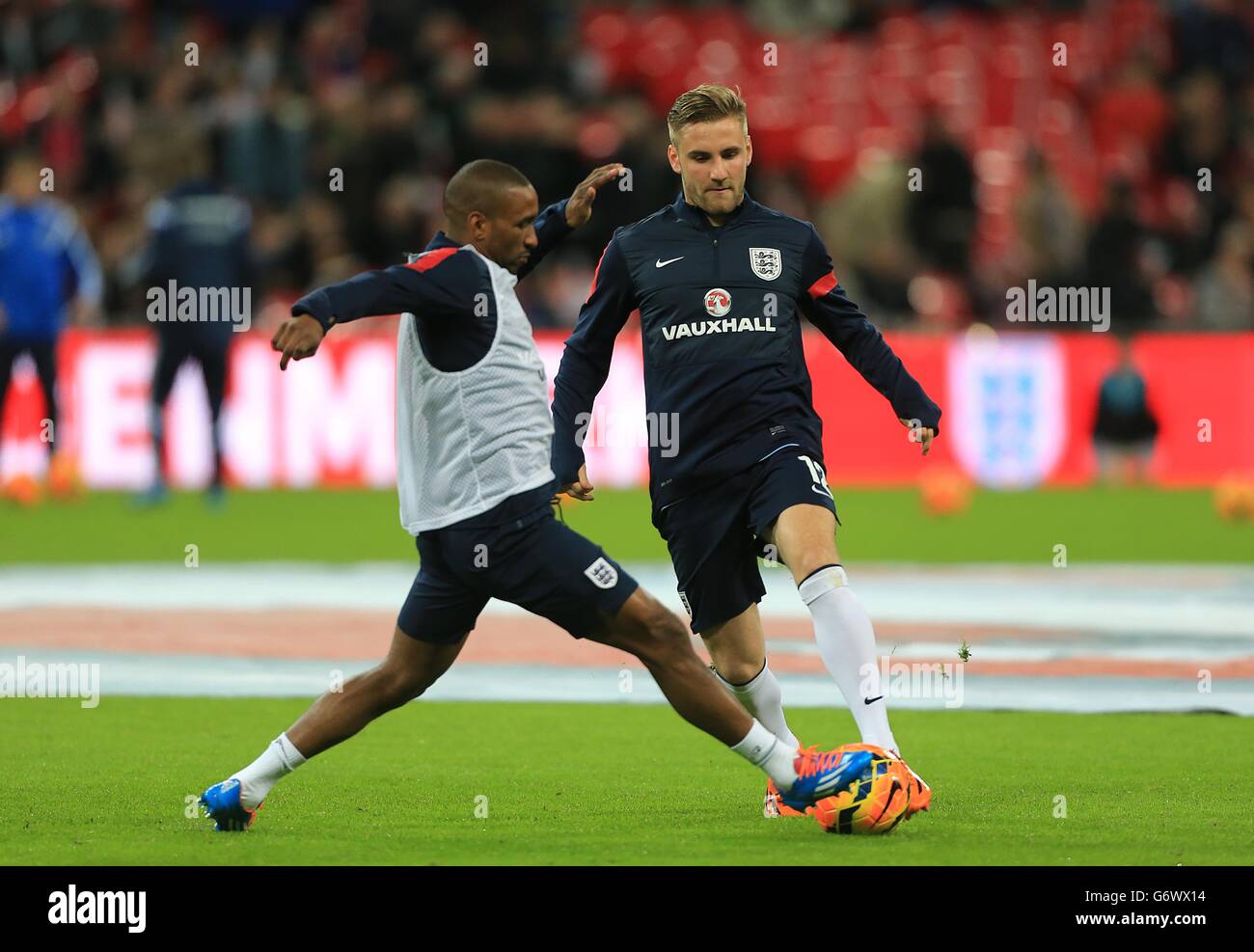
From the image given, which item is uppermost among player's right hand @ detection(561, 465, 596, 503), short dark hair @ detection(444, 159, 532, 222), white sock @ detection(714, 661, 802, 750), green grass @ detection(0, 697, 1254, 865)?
short dark hair @ detection(444, 159, 532, 222)

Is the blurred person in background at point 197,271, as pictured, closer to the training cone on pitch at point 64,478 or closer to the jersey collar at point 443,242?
the training cone on pitch at point 64,478

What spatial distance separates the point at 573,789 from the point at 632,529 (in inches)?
387

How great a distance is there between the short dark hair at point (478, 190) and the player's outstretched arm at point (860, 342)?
1184 millimetres

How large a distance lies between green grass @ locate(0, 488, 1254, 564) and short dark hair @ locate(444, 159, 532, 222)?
8.67 meters

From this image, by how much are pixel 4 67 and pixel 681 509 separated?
1961 cm

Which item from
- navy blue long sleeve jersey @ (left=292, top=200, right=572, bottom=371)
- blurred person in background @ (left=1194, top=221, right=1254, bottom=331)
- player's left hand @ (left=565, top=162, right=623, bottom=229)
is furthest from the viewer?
blurred person in background @ (left=1194, top=221, right=1254, bottom=331)

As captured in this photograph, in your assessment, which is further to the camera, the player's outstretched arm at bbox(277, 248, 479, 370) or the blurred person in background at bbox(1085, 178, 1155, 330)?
the blurred person in background at bbox(1085, 178, 1155, 330)

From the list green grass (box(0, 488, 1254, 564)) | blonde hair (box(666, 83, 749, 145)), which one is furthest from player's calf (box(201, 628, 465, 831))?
green grass (box(0, 488, 1254, 564))

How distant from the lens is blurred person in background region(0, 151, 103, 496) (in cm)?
1891

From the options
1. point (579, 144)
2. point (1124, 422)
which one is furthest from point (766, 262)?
point (579, 144)

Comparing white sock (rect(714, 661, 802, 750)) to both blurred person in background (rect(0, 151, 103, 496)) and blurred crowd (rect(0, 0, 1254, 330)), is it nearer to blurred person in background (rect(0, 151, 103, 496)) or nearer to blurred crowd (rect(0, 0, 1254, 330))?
blurred person in background (rect(0, 151, 103, 496))

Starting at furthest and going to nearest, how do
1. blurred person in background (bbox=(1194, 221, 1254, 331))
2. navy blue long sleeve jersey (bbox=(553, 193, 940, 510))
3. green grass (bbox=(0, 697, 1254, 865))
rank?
blurred person in background (bbox=(1194, 221, 1254, 331)), navy blue long sleeve jersey (bbox=(553, 193, 940, 510)), green grass (bbox=(0, 697, 1254, 865))

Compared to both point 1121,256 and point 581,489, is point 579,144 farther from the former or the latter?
point 581,489

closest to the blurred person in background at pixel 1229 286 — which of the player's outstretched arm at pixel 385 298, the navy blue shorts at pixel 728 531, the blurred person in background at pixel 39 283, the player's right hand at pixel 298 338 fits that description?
the blurred person in background at pixel 39 283
